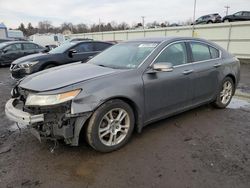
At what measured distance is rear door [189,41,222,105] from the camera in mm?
4512

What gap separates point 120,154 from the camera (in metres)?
3.40

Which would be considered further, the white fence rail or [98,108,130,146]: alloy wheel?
the white fence rail

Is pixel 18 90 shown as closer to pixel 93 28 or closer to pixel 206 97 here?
pixel 206 97

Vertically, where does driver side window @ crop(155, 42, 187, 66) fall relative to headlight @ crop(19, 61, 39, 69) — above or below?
above

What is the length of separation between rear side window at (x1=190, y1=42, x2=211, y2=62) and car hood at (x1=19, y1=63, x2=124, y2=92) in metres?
1.74

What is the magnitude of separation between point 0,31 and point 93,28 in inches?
1742

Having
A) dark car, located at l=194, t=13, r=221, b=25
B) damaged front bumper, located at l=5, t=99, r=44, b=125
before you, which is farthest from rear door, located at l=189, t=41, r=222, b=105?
dark car, located at l=194, t=13, r=221, b=25

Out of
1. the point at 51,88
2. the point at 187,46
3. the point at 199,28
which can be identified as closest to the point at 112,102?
the point at 51,88

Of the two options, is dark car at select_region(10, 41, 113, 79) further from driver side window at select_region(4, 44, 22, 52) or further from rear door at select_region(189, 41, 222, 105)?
driver side window at select_region(4, 44, 22, 52)

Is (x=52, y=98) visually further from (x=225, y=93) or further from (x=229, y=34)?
(x=229, y=34)

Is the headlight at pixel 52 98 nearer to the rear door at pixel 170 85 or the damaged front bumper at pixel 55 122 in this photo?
the damaged front bumper at pixel 55 122

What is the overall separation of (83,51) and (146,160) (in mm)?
6824

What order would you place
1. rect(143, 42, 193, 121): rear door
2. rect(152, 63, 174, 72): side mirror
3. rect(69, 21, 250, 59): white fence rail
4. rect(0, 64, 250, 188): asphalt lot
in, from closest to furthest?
rect(0, 64, 250, 188): asphalt lot < rect(152, 63, 174, 72): side mirror < rect(143, 42, 193, 121): rear door < rect(69, 21, 250, 59): white fence rail

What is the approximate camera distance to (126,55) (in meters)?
4.21
